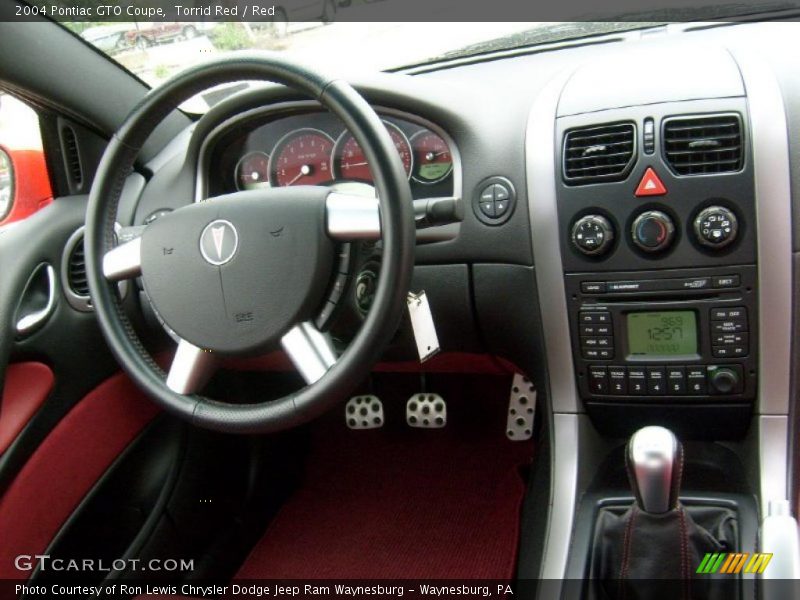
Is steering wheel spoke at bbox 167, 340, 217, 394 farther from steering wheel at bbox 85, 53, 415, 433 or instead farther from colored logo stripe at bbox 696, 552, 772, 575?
colored logo stripe at bbox 696, 552, 772, 575

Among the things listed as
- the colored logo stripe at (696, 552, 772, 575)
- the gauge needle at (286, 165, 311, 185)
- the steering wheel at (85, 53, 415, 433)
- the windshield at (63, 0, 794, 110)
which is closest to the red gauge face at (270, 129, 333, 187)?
the gauge needle at (286, 165, 311, 185)

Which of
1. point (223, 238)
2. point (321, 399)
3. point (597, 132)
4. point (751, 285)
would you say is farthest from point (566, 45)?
point (321, 399)

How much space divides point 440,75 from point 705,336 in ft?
2.60

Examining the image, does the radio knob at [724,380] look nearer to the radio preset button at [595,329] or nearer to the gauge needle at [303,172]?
the radio preset button at [595,329]

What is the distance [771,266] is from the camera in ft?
3.96

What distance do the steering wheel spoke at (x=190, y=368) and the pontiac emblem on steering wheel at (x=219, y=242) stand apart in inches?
5.4

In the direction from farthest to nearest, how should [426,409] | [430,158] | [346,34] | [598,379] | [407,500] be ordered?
[407,500], [426,409], [346,34], [430,158], [598,379]

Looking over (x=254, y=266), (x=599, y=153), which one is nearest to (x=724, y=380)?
(x=599, y=153)

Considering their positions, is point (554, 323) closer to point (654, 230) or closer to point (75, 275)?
point (654, 230)

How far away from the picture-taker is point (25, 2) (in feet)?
4.69

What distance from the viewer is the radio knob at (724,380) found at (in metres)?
1.27

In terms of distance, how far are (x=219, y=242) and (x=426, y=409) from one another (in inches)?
37.2

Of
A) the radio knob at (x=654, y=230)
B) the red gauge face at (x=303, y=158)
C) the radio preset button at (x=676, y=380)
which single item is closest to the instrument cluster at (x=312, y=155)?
the red gauge face at (x=303, y=158)

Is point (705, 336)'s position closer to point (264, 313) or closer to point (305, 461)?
point (264, 313)
